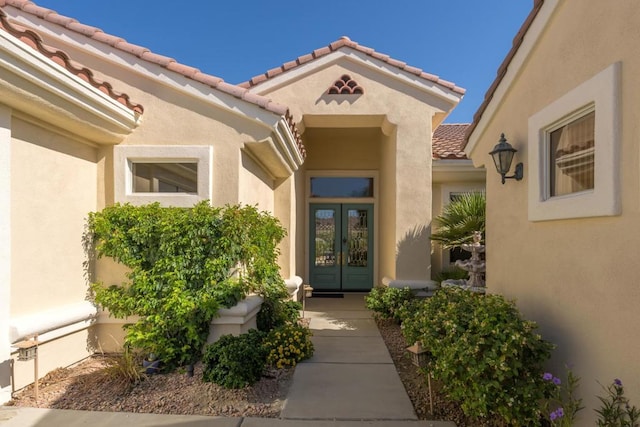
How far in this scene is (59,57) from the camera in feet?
13.1

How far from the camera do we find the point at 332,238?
430 inches

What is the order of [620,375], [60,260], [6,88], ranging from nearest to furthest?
[620,375], [6,88], [60,260]

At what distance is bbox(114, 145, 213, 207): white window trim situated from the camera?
5.10m

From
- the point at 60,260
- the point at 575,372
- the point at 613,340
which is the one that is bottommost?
the point at 575,372

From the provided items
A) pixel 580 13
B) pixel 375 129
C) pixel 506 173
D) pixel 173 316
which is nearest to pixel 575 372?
pixel 506 173

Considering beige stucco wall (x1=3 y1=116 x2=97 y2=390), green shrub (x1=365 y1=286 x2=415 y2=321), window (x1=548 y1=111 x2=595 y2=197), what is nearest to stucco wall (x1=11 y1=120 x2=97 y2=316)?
beige stucco wall (x1=3 y1=116 x2=97 y2=390)

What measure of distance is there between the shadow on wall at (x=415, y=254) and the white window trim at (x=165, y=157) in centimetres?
461

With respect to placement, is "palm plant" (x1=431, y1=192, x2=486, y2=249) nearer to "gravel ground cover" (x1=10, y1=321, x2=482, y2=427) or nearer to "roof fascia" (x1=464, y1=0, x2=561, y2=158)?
"roof fascia" (x1=464, y1=0, x2=561, y2=158)

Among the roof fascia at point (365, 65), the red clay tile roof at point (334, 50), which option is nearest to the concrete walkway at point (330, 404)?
the roof fascia at point (365, 65)

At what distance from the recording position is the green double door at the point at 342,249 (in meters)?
10.8

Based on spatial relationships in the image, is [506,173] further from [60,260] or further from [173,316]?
[60,260]

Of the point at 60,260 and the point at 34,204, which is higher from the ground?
the point at 34,204

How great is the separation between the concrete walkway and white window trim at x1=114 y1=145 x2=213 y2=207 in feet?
9.04

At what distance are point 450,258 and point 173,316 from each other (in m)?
6.72
